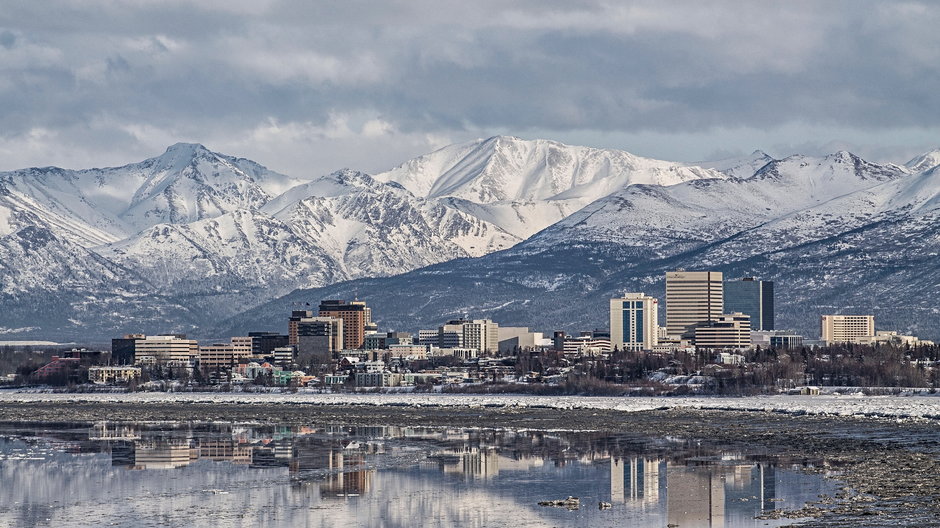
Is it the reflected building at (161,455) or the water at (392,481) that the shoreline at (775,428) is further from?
the reflected building at (161,455)

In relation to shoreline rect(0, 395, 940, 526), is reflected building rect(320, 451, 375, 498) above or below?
below

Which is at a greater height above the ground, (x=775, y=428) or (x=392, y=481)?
(x=775, y=428)

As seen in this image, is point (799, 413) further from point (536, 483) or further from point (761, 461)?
point (536, 483)

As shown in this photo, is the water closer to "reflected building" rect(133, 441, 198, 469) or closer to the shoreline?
"reflected building" rect(133, 441, 198, 469)

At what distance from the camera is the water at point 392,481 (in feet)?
287

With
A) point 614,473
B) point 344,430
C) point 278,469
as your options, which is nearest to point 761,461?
point 614,473

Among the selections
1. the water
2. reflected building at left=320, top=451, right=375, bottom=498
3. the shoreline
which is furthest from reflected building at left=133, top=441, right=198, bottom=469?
the shoreline

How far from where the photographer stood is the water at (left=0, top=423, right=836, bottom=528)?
8744 cm

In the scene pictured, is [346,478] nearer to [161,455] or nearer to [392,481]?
[392,481]

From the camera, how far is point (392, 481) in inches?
4045

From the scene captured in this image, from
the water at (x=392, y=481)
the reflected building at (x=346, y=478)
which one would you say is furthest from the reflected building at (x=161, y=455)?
the reflected building at (x=346, y=478)

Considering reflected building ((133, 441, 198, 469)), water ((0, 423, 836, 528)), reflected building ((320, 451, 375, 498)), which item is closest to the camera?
water ((0, 423, 836, 528))

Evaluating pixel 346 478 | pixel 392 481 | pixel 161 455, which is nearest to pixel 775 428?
pixel 392 481

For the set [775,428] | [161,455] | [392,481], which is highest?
[775,428]
